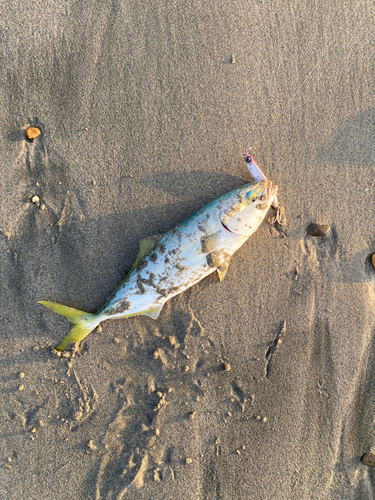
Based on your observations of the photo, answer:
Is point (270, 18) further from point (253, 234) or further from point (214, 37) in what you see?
point (253, 234)

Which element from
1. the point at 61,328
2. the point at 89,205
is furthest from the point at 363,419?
the point at 89,205

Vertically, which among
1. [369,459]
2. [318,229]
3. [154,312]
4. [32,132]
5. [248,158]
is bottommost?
[369,459]

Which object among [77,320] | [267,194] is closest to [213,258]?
[267,194]

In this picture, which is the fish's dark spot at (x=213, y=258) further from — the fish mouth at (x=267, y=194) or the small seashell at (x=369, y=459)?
the small seashell at (x=369, y=459)

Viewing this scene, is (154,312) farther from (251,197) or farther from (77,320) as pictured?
(251,197)

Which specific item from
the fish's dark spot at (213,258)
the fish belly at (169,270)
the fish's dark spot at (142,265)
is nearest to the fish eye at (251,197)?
the fish belly at (169,270)

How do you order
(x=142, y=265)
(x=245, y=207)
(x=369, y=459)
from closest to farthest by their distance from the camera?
(x=245, y=207), (x=142, y=265), (x=369, y=459)

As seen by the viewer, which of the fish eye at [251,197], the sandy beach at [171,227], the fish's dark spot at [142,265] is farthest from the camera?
the sandy beach at [171,227]
